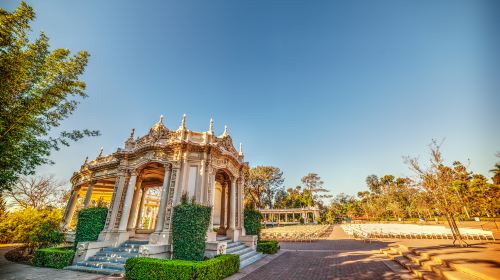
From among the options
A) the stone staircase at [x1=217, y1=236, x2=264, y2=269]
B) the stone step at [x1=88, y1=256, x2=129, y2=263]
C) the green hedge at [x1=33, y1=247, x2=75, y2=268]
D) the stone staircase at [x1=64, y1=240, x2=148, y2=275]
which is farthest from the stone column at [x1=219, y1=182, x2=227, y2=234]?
the green hedge at [x1=33, y1=247, x2=75, y2=268]

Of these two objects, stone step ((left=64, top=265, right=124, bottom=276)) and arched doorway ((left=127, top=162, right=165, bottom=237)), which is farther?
arched doorway ((left=127, top=162, right=165, bottom=237))

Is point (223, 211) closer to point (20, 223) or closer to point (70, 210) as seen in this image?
point (70, 210)

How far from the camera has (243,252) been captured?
12.6 m

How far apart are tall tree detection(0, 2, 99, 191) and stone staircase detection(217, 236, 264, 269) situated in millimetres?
10538

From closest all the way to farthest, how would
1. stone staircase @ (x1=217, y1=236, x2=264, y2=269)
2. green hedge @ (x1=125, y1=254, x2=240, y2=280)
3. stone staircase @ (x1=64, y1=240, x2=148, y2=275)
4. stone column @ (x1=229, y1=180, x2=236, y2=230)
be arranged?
green hedge @ (x1=125, y1=254, x2=240, y2=280), stone staircase @ (x1=64, y1=240, x2=148, y2=275), stone staircase @ (x1=217, y1=236, x2=264, y2=269), stone column @ (x1=229, y1=180, x2=236, y2=230)

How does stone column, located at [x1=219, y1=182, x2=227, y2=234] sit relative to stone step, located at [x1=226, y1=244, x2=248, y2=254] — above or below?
above

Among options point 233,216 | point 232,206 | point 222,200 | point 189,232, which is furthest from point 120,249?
point 222,200

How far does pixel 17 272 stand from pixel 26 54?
31.6 feet

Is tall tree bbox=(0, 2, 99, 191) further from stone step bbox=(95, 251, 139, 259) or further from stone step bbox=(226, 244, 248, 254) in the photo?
stone step bbox=(226, 244, 248, 254)

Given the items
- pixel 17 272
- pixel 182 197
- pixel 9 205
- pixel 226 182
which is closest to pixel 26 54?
pixel 182 197

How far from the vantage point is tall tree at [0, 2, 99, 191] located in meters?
7.37

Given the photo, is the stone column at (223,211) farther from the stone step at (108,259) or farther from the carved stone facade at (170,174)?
the stone step at (108,259)

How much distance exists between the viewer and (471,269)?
6324 millimetres

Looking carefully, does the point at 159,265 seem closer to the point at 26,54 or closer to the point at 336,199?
the point at 26,54
